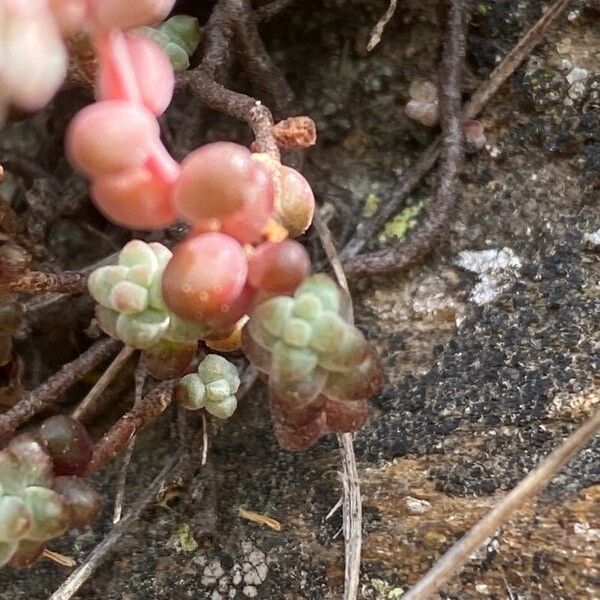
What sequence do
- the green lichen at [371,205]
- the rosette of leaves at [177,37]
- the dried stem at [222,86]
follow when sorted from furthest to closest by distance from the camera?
the green lichen at [371,205] < the rosette of leaves at [177,37] < the dried stem at [222,86]

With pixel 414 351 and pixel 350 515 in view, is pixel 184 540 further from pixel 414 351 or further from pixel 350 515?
pixel 414 351

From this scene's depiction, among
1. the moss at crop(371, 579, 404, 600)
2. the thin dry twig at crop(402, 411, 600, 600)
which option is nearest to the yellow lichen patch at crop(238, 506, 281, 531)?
the moss at crop(371, 579, 404, 600)

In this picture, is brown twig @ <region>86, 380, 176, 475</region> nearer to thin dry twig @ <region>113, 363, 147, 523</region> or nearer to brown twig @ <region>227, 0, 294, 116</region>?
thin dry twig @ <region>113, 363, 147, 523</region>

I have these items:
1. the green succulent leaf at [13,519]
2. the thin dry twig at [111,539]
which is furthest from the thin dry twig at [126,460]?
the green succulent leaf at [13,519]

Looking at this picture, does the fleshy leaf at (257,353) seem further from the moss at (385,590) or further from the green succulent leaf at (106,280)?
the moss at (385,590)

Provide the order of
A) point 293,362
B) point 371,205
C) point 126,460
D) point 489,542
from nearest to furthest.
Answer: point 293,362
point 489,542
point 126,460
point 371,205

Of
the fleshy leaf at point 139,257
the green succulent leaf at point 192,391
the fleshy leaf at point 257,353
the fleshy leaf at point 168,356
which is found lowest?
the green succulent leaf at point 192,391

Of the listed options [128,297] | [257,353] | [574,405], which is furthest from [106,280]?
[574,405]
